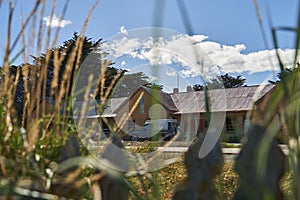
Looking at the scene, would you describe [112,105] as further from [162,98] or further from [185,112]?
[162,98]

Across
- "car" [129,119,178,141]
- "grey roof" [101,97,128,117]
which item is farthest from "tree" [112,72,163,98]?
"car" [129,119,178,141]

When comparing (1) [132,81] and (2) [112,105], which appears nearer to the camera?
(1) [132,81]

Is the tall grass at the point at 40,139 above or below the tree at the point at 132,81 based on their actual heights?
below

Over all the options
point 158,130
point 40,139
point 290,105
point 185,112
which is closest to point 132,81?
point 185,112

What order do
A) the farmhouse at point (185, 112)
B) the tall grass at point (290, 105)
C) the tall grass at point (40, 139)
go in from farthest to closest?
the farmhouse at point (185, 112) < the tall grass at point (40, 139) < the tall grass at point (290, 105)

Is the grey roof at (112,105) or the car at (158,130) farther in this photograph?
the grey roof at (112,105)

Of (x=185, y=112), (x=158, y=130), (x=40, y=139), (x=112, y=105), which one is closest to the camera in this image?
(x=40, y=139)

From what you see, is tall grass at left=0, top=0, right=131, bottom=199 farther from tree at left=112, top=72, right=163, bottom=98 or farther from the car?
tree at left=112, top=72, right=163, bottom=98

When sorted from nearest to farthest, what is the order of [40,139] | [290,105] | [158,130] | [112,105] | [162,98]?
[290,105]
[40,139]
[158,130]
[162,98]
[112,105]

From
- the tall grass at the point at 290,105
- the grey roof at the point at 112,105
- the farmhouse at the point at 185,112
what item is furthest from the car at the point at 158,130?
the tall grass at the point at 290,105

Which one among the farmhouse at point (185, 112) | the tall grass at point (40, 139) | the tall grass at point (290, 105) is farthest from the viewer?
the farmhouse at point (185, 112)

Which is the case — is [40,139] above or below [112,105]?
below

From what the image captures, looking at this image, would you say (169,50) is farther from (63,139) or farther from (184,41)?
(63,139)

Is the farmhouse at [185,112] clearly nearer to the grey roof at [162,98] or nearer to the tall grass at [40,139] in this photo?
the grey roof at [162,98]
